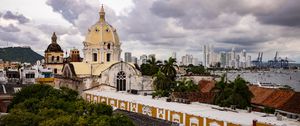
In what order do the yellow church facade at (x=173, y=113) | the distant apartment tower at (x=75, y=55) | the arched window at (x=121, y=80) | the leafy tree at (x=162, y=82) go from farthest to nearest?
the distant apartment tower at (x=75, y=55) < the arched window at (x=121, y=80) < the leafy tree at (x=162, y=82) < the yellow church facade at (x=173, y=113)

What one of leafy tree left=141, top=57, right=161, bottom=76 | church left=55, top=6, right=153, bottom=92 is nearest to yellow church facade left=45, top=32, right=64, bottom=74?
church left=55, top=6, right=153, bottom=92

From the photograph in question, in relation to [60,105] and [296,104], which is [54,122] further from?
[296,104]

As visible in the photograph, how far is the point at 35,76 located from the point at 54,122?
54402 millimetres

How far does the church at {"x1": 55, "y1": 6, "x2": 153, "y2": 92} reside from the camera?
6009 cm

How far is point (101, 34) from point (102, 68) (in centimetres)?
689

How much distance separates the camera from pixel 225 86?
1674 inches

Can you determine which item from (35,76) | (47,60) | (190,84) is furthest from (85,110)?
(47,60)

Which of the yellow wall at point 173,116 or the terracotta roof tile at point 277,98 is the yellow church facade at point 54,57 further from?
the yellow wall at point 173,116

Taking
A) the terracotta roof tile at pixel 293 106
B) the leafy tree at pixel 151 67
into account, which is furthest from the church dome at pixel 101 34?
the terracotta roof tile at pixel 293 106

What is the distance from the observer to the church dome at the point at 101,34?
65.9m

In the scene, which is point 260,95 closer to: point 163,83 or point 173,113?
point 173,113

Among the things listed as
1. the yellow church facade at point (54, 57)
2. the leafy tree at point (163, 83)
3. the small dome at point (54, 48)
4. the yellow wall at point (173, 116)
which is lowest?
the yellow wall at point (173, 116)

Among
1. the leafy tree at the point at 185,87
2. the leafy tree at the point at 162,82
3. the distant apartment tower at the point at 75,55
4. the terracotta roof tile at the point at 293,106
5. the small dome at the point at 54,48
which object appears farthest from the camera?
the small dome at the point at 54,48

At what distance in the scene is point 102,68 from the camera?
203 ft
